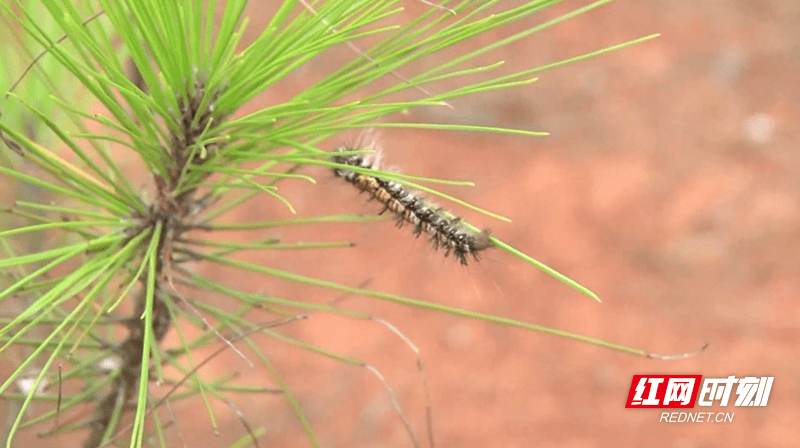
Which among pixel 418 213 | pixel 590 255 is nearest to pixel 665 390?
pixel 418 213

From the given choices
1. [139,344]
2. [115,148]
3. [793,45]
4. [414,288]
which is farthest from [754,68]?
[139,344]

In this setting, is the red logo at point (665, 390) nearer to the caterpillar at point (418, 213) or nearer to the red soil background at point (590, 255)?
the caterpillar at point (418, 213)

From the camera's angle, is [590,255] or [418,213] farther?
[590,255]

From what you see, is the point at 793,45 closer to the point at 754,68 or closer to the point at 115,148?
the point at 754,68

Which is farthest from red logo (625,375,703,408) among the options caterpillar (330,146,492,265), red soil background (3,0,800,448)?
red soil background (3,0,800,448)

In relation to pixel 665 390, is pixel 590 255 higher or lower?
higher

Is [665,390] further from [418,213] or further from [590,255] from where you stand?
[590,255]
